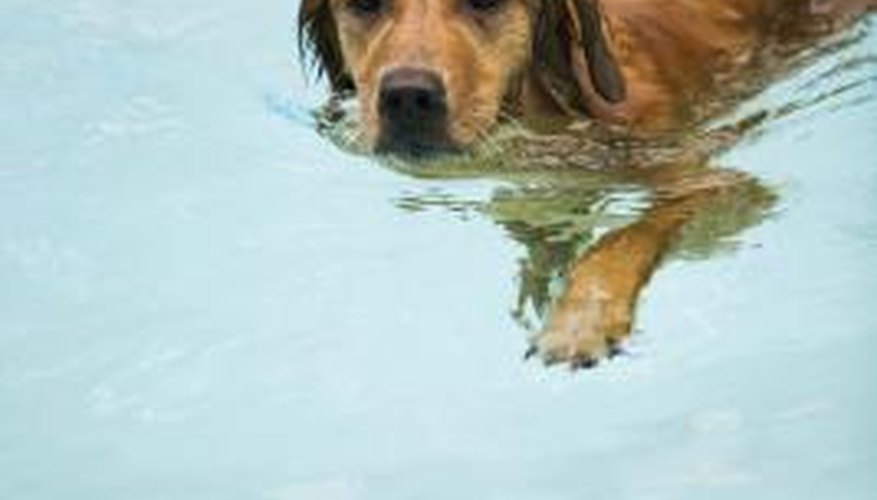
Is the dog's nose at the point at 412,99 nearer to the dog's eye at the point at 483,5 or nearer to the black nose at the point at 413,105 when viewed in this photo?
the black nose at the point at 413,105

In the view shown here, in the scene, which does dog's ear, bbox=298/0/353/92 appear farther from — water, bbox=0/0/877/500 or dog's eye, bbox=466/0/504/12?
dog's eye, bbox=466/0/504/12

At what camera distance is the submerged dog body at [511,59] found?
314 cm

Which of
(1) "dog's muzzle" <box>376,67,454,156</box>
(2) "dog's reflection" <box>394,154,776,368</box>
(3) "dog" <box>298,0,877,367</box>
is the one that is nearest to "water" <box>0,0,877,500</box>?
(2) "dog's reflection" <box>394,154,776,368</box>

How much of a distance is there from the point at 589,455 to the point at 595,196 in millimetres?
482

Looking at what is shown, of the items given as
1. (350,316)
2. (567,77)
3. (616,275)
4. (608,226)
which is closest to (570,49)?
(567,77)

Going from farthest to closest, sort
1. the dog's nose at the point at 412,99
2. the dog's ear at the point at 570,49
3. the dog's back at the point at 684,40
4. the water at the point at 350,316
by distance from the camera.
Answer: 1. the water at the point at 350,316
2. the dog's back at the point at 684,40
3. the dog's ear at the point at 570,49
4. the dog's nose at the point at 412,99

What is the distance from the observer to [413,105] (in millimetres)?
3123

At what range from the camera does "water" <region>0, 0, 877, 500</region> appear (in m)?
3.52

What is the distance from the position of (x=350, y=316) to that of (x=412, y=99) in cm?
60

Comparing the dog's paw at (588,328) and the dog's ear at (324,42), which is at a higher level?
the dog's ear at (324,42)

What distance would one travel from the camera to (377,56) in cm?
320

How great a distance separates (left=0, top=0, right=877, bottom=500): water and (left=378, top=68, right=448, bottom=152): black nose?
0.27 metres

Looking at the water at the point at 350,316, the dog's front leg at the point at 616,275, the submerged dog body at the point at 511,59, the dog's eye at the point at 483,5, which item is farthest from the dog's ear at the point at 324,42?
the dog's front leg at the point at 616,275

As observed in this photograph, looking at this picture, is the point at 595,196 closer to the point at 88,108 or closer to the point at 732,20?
the point at 732,20
